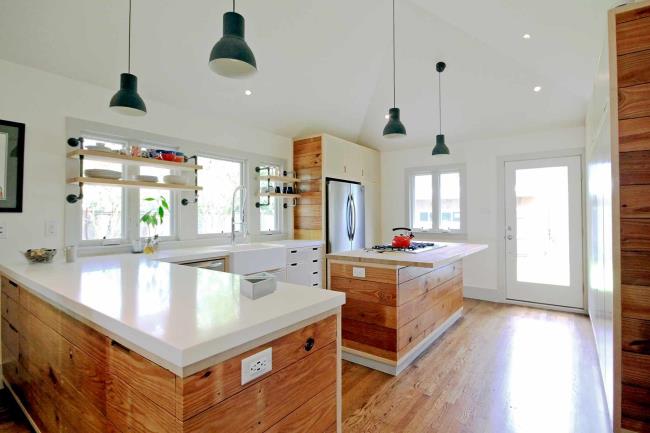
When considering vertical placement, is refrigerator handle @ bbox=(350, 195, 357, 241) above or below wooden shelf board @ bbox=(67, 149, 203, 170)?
below

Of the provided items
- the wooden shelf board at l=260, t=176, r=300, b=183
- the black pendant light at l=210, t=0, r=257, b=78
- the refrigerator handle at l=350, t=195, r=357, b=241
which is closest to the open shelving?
the wooden shelf board at l=260, t=176, r=300, b=183

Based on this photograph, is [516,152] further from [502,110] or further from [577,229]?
[577,229]

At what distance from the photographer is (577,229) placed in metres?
4.30

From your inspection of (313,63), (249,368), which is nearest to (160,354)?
(249,368)

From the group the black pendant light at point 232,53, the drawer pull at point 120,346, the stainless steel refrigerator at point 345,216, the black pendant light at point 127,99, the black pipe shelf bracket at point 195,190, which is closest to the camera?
the drawer pull at point 120,346

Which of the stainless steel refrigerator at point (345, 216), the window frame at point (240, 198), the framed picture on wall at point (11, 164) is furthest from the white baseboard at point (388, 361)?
the framed picture on wall at point (11, 164)

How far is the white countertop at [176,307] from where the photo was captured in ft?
2.96

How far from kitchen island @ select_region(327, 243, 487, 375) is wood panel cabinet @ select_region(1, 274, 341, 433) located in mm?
1378

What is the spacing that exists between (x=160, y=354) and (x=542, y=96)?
15.6 ft

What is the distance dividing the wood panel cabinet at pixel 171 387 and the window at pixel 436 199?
4.39 m

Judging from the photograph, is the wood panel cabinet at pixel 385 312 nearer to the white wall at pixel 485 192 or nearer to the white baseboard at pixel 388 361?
the white baseboard at pixel 388 361

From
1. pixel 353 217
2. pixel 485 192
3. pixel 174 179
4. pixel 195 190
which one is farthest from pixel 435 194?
pixel 174 179

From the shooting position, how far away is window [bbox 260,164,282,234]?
448 centimetres

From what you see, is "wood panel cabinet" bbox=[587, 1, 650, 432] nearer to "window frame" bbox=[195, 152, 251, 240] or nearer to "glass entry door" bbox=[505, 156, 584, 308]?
"glass entry door" bbox=[505, 156, 584, 308]
